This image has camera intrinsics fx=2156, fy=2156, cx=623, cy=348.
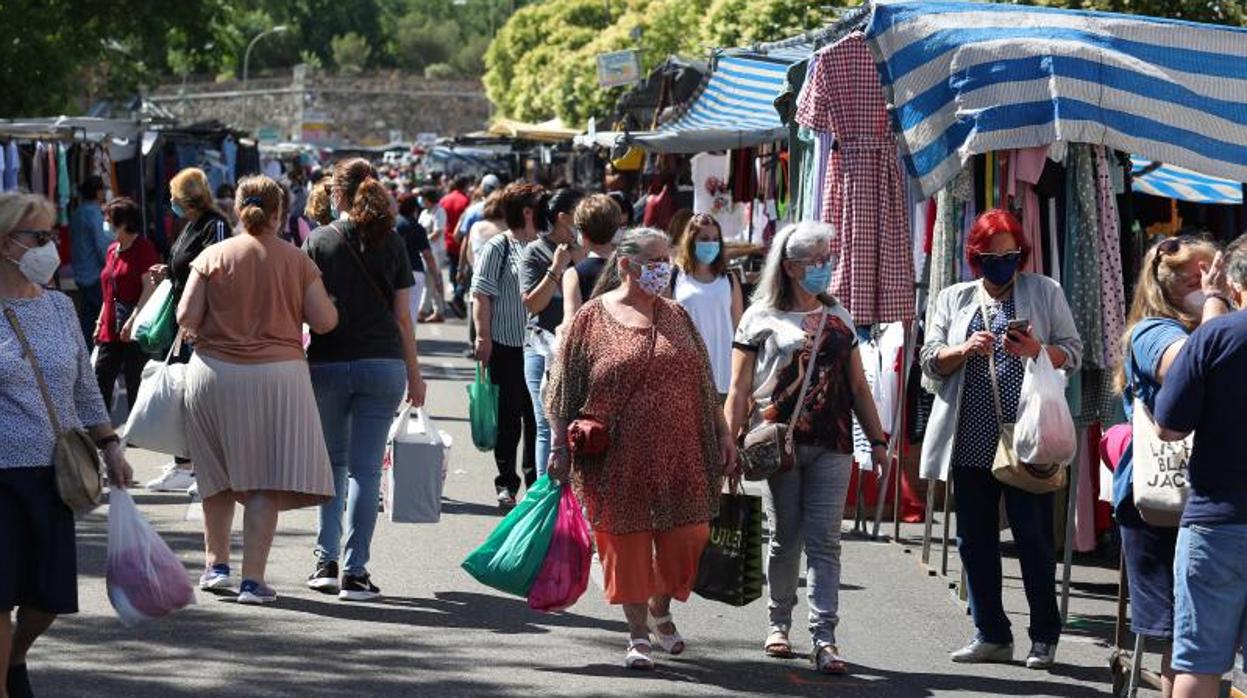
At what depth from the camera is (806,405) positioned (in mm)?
7973

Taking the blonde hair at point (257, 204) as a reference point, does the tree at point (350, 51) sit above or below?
above

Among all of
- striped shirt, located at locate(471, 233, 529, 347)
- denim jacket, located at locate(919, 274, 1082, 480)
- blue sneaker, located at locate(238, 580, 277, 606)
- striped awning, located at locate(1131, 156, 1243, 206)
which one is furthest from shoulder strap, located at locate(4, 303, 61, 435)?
striped awning, located at locate(1131, 156, 1243, 206)

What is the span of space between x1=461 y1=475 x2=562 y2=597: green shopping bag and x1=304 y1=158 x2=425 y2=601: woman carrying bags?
1228mm

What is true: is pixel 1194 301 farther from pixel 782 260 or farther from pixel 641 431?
pixel 641 431

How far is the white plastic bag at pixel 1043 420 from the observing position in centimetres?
782

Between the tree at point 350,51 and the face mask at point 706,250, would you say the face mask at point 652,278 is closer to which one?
the face mask at point 706,250

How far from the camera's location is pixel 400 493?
9.64 meters

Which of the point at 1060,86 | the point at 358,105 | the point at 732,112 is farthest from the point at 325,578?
the point at 358,105

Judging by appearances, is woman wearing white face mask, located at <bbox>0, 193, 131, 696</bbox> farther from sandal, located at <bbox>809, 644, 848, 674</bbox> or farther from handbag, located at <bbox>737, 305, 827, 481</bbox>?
sandal, located at <bbox>809, 644, 848, 674</bbox>

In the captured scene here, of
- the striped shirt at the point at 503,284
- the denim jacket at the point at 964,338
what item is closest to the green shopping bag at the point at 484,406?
the striped shirt at the point at 503,284

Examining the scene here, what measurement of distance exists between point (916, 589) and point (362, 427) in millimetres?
2614

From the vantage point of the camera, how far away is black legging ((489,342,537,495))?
11.9 metres

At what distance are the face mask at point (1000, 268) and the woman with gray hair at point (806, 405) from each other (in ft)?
1.83

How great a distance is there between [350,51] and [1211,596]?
139 meters
